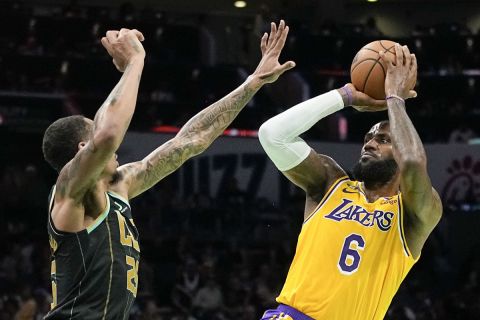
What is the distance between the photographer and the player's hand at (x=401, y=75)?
511cm

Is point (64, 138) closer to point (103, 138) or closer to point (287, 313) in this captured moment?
point (103, 138)

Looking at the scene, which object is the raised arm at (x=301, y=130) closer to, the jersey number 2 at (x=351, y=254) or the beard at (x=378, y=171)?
the beard at (x=378, y=171)

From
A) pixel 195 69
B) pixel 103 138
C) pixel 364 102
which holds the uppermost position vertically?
pixel 364 102

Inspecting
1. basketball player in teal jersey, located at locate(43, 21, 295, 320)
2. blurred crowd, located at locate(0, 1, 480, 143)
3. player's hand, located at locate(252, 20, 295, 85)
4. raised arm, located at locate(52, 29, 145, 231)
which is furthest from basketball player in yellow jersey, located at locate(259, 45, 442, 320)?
blurred crowd, located at locate(0, 1, 480, 143)

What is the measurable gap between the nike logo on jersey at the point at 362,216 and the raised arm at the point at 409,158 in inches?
4.7

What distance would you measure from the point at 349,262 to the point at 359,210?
34 centimetres

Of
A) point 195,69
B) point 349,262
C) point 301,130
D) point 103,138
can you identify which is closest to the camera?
point 103,138

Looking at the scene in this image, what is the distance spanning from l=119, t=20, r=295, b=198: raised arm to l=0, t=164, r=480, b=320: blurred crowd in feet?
28.1

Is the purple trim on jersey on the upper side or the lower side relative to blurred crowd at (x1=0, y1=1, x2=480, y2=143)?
upper

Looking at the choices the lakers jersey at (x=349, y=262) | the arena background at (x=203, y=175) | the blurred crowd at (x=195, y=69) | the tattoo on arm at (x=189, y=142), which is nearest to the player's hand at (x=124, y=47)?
the tattoo on arm at (x=189, y=142)

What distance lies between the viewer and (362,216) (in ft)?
17.2

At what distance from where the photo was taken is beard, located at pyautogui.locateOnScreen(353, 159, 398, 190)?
211 inches

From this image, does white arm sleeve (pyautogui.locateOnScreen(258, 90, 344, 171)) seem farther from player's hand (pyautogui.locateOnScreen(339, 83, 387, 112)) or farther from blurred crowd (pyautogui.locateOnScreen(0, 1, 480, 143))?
blurred crowd (pyautogui.locateOnScreen(0, 1, 480, 143))

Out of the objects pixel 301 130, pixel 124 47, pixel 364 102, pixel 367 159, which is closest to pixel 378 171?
pixel 367 159
